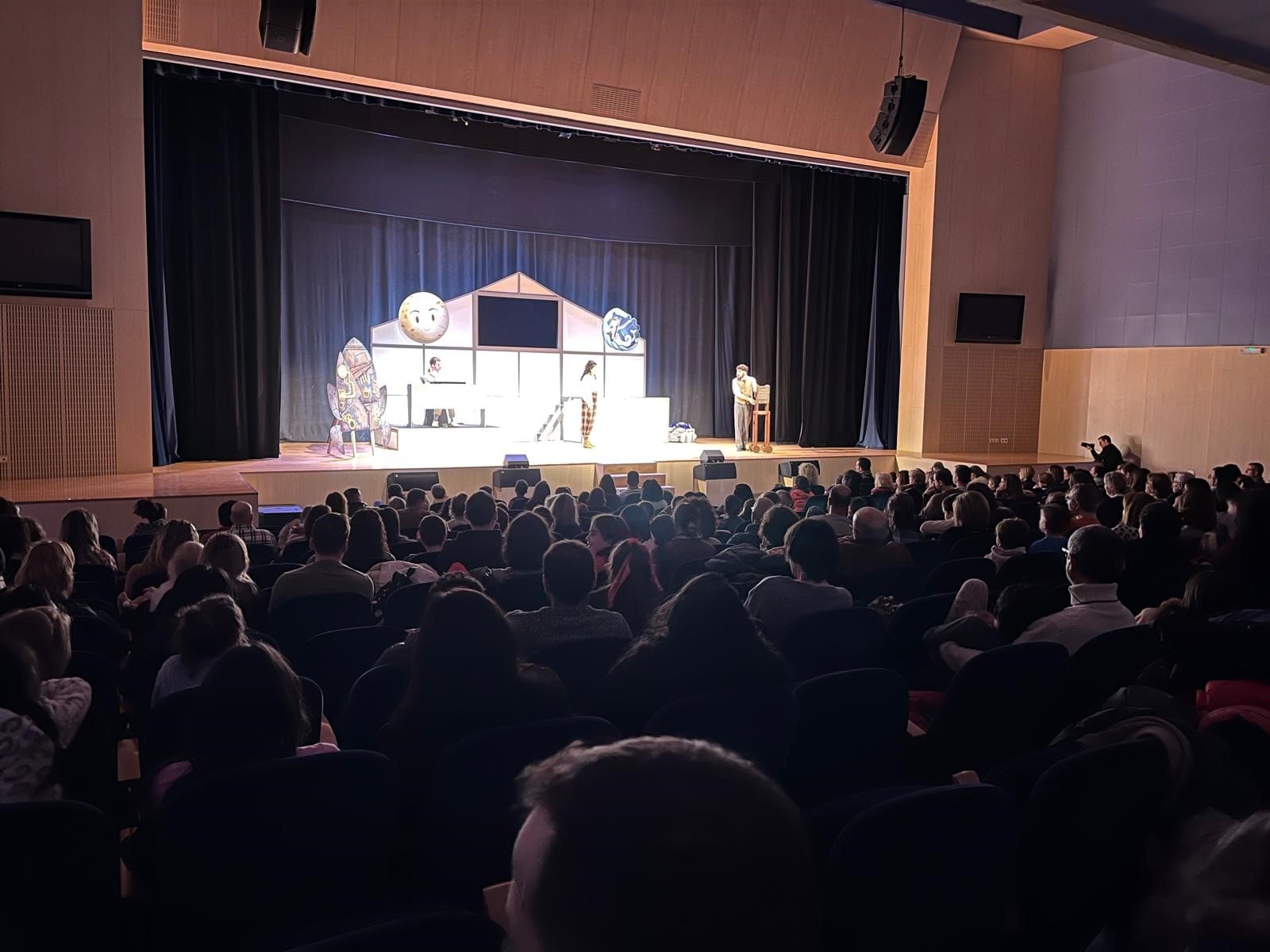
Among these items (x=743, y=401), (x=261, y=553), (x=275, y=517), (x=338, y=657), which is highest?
(x=743, y=401)

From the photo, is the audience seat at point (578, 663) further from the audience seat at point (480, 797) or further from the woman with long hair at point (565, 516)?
the woman with long hair at point (565, 516)

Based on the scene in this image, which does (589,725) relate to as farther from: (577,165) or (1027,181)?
(1027,181)

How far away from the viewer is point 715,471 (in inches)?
467

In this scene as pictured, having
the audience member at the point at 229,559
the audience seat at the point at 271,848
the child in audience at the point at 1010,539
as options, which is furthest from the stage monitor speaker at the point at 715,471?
the audience seat at the point at 271,848

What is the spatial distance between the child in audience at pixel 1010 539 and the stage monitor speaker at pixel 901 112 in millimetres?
5782

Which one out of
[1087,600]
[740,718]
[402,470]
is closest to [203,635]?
[740,718]

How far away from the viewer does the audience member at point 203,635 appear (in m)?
2.60

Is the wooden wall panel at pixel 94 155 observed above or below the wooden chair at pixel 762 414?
above

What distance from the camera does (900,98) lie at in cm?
927

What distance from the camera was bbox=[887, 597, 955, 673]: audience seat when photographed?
3666 mm

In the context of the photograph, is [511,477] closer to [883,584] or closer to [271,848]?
[883,584]

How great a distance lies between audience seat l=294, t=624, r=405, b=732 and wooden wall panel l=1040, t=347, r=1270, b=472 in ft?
39.9

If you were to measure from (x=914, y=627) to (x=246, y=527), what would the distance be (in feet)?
14.9

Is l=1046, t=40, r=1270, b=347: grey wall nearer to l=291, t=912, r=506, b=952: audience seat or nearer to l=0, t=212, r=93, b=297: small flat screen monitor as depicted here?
l=0, t=212, r=93, b=297: small flat screen monitor
